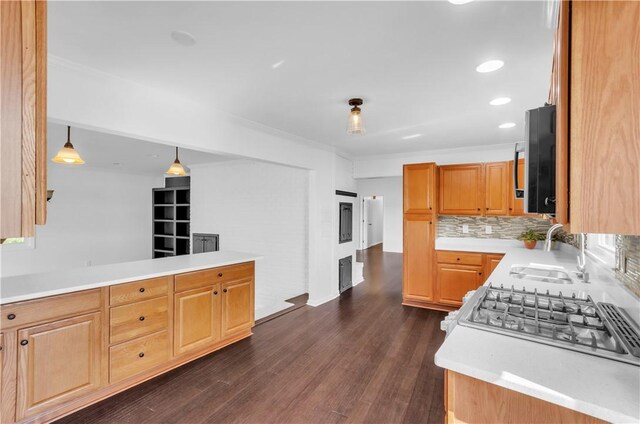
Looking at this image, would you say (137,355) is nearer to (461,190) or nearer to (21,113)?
(21,113)

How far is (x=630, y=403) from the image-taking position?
0.80m

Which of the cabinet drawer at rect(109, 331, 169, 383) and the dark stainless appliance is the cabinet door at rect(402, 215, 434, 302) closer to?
the cabinet drawer at rect(109, 331, 169, 383)

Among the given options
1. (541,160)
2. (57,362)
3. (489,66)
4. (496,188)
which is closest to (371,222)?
(496,188)

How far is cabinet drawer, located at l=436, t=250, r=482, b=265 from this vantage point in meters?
4.02

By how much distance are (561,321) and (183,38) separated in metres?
2.37

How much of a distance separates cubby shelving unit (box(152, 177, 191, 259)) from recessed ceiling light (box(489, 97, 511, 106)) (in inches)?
261

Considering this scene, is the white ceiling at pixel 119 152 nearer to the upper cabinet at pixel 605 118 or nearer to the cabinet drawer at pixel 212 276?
the cabinet drawer at pixel 212 276

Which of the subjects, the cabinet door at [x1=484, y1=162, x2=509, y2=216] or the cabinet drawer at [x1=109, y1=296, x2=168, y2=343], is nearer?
the cabinet drawer at [x1=109, y1=296, x2=168, y2=343]

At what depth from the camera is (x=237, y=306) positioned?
3229 millimetres

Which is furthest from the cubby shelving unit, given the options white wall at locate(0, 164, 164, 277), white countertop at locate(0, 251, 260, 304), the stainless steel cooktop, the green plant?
the stainless steel cooktop

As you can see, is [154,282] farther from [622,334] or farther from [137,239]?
[137,239]

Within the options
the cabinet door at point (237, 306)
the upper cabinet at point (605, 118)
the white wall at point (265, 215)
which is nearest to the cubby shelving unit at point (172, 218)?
the white wall at point (265, 215)

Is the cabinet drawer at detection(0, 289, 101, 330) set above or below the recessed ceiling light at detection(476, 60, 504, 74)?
below

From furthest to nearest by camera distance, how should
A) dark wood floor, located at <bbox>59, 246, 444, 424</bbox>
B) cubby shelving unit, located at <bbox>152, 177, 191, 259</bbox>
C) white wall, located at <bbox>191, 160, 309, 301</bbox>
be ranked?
cubby shelving unit, located at <bbox>152, 177, 191, 259</bbox> → white wall, located at <bbox>191, 160, 309, 301</bbox> → dark wood floor, located at <bbox>59, 246, 444, 424</bbox>
